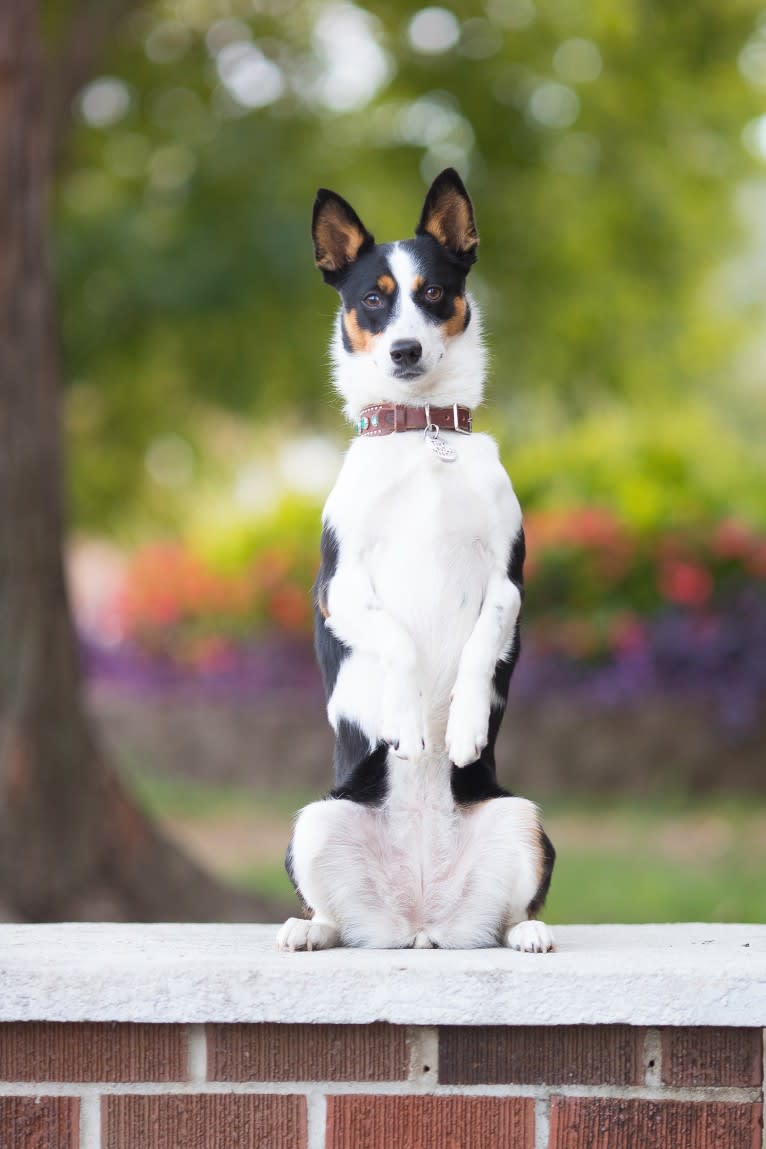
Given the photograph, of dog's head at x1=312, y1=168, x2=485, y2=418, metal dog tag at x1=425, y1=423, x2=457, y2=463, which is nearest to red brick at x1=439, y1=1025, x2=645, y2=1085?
metal dog tag at x1=425, y1=423, x2=457, y2=463

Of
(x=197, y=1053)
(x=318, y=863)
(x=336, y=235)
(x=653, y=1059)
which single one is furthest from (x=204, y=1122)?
(x=336, y=235)

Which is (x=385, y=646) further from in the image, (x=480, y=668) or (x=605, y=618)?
(x=605, y=618)

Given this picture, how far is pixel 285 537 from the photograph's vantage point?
38.6 feet

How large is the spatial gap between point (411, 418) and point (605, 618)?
6950 mm

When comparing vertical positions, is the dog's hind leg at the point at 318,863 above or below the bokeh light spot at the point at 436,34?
below

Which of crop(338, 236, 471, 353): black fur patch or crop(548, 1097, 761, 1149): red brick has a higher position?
crop(338, 236, 471, 353): black fur patch

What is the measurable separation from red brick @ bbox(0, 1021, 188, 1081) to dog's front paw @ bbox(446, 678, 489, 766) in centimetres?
75

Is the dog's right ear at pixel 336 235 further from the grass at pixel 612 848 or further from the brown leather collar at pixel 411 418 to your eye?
the grass at pixel 612 848

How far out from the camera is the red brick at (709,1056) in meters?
2.42

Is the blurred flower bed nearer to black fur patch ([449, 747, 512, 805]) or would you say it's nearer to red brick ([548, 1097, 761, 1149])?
black fur patch ([449, 747, 512, 805])

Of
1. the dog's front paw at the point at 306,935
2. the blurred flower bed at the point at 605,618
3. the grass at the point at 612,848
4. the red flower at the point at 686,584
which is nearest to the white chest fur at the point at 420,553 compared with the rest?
the dog's front paw at the point at 306,935

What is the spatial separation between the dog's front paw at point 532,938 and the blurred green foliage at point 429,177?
7715 millimetres

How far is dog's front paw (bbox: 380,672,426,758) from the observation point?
9.01 feet

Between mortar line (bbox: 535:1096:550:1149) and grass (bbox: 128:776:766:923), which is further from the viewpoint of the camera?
grass (bbox: 128:776:766:923)
